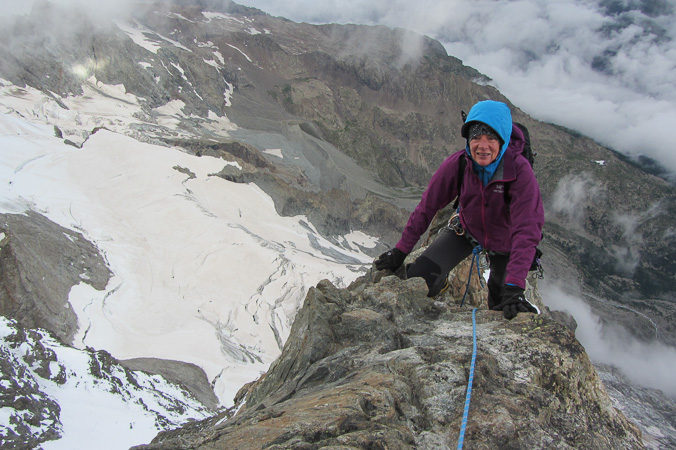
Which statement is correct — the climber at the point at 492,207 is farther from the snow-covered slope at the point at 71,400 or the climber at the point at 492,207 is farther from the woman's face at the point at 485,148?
the snow-covered slope at the point at 71,400

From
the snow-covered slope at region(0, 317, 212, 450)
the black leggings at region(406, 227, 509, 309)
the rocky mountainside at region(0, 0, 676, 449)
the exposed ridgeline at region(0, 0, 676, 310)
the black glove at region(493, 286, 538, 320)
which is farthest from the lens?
the exposed ridgeline at region(0, 0, 676, 310)

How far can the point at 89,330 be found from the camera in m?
22.8

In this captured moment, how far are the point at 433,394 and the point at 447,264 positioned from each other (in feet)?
9.28

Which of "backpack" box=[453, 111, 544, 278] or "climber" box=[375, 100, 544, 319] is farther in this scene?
"backpack" box=[453, 111, 544, 278]

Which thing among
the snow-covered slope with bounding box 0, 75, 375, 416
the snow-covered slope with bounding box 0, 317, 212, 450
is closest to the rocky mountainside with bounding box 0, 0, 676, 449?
the snow-covered slope with bounding box 0, 317, 212, 450

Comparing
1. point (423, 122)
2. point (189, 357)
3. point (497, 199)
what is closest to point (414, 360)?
point (497, 199)

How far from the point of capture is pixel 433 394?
15.7 ft

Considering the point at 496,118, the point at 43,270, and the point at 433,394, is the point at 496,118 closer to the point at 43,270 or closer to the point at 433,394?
the point at 433,394

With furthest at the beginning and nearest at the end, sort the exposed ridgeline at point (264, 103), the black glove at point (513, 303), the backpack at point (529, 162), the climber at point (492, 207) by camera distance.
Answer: the exposed ridgeline at point (264, 103) < the backpack at point (529, 162) < the climber at point (492, 207) < the black glove at point (513, 303)

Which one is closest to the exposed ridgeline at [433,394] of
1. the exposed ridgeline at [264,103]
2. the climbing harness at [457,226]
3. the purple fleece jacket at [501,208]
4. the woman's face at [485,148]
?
the purple fleece jacket at [501,208]

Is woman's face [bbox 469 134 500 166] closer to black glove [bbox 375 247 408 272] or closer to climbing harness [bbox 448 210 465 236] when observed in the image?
climbing harness [bbox 448 210 465 236]

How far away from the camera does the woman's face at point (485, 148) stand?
511 cm

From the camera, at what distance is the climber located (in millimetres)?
5039

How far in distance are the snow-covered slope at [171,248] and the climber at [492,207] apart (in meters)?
17.8
